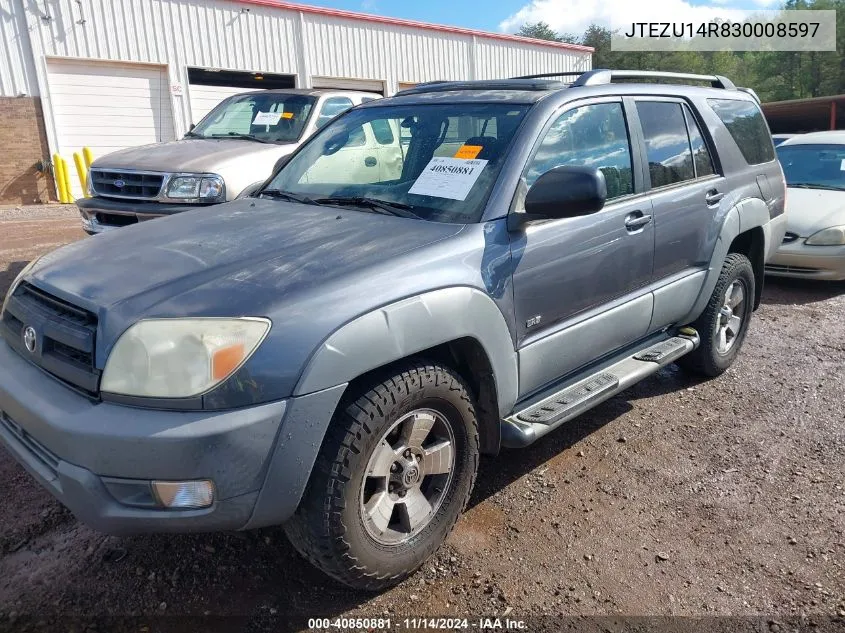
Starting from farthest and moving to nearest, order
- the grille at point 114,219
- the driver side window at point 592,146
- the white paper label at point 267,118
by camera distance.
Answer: the white paper label at point 267,118
the grille at point 114,219
the driver side window at point 592,146

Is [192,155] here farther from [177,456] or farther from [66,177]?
[66,177]

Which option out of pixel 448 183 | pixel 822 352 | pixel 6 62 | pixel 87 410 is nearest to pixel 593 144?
pixel 448 183

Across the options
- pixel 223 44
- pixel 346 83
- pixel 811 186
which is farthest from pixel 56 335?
pixel 346 83

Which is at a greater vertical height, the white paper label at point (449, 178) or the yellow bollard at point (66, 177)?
the white paper label at point (449, 178)

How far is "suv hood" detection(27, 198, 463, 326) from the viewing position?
2.21 m

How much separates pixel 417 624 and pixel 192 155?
4967mm

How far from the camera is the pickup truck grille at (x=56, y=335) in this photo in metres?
2.19

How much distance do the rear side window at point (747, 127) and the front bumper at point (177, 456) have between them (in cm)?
365

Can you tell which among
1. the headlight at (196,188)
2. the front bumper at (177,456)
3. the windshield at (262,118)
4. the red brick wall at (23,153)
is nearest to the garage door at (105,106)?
the red brick wall at (23,153)

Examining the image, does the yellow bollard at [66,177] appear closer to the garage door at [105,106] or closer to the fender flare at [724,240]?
the garage door at [105,106]

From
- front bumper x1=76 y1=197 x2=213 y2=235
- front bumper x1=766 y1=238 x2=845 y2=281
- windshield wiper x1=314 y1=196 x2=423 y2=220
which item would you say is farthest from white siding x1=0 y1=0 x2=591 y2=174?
windshield wiper x1=314 y1=196 x2=423 y2=220

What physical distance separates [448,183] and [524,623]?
1818mm

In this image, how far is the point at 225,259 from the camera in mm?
2514

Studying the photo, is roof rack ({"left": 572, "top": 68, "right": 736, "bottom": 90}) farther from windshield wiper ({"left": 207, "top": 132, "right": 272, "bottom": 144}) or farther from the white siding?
the white siding
